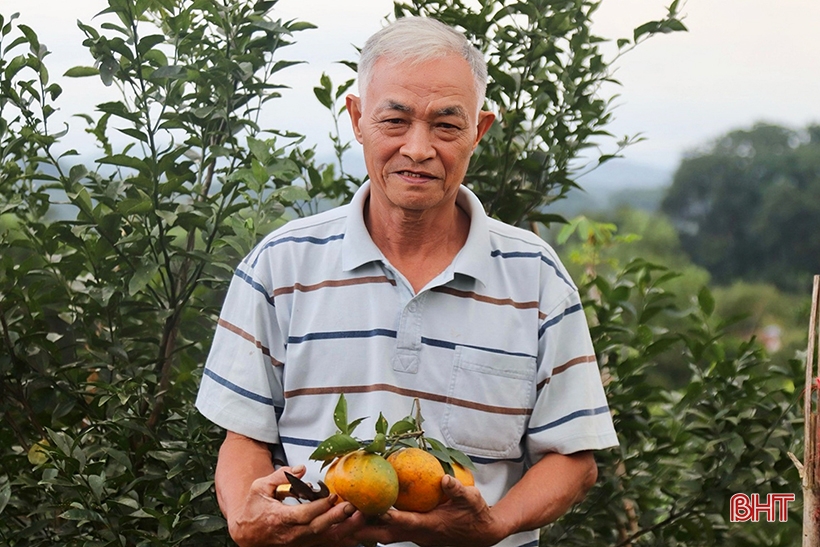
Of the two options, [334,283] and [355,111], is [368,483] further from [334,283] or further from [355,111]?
[355,111]

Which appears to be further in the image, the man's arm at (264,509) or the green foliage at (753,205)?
the green foliage at (753,205)

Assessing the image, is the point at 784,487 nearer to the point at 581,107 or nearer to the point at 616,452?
the point at 616,452

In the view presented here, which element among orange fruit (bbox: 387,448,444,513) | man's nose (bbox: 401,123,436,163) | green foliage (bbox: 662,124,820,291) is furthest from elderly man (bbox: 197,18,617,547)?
green foliage (bbox: 662,124,820,291)

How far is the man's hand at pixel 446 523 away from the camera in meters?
1.37

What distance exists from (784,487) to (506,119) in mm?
1104

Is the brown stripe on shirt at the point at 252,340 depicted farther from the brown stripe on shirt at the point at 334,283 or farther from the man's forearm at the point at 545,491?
Answer: the man's forearm at the point at 545,491

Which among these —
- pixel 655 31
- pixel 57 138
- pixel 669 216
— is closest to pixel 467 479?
pixel 57 138

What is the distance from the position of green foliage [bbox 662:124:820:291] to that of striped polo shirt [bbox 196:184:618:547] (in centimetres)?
1652

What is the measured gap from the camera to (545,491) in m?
1.64

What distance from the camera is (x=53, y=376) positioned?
2.16 m

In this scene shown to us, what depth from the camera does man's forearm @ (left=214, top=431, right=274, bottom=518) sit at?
5.29ft

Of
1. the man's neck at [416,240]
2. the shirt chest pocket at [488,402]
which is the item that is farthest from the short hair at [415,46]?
the shirt chest pocket at [488,402]

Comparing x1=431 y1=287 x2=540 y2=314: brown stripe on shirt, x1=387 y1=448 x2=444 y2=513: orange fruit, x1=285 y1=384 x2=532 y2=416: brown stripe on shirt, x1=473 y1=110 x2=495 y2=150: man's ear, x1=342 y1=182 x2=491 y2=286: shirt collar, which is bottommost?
x1=387 y1=448 x2=444 y2=513: orange fruit

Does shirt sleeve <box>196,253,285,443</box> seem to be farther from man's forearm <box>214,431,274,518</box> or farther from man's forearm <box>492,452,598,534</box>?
man's forearm <box>492,452,598,534</box>
